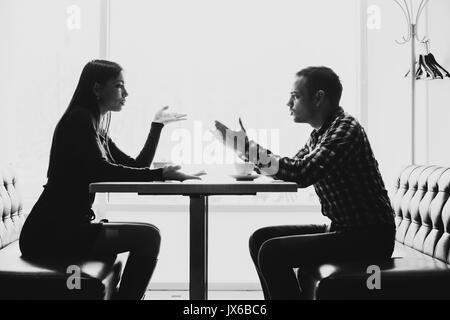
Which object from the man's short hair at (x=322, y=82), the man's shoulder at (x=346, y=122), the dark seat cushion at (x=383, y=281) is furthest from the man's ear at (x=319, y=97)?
the dark seat cushion at (x=383, y=281)

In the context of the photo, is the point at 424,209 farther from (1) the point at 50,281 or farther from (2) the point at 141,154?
(1) the point at 50,281

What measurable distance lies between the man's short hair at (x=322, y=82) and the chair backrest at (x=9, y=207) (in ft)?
4.37

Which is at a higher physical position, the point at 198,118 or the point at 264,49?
the point at 264,49

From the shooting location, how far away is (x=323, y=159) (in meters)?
1.60

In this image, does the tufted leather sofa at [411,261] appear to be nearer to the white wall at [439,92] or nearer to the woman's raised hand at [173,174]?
the woman's raised hand at [173,174]

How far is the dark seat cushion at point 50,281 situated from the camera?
60.7 inches

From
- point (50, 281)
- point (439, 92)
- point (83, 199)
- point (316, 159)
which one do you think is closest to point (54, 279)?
point (50, 281)

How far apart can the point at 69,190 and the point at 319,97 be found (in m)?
0.94

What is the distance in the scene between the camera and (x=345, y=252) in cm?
166

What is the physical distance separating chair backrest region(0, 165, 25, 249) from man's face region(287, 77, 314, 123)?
126 centimetres

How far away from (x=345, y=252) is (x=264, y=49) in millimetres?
1689

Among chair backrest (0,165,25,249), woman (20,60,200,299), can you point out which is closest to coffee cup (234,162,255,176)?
woman (20,60,200,299)

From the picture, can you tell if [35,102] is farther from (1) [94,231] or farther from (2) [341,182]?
(2) [341,182]
